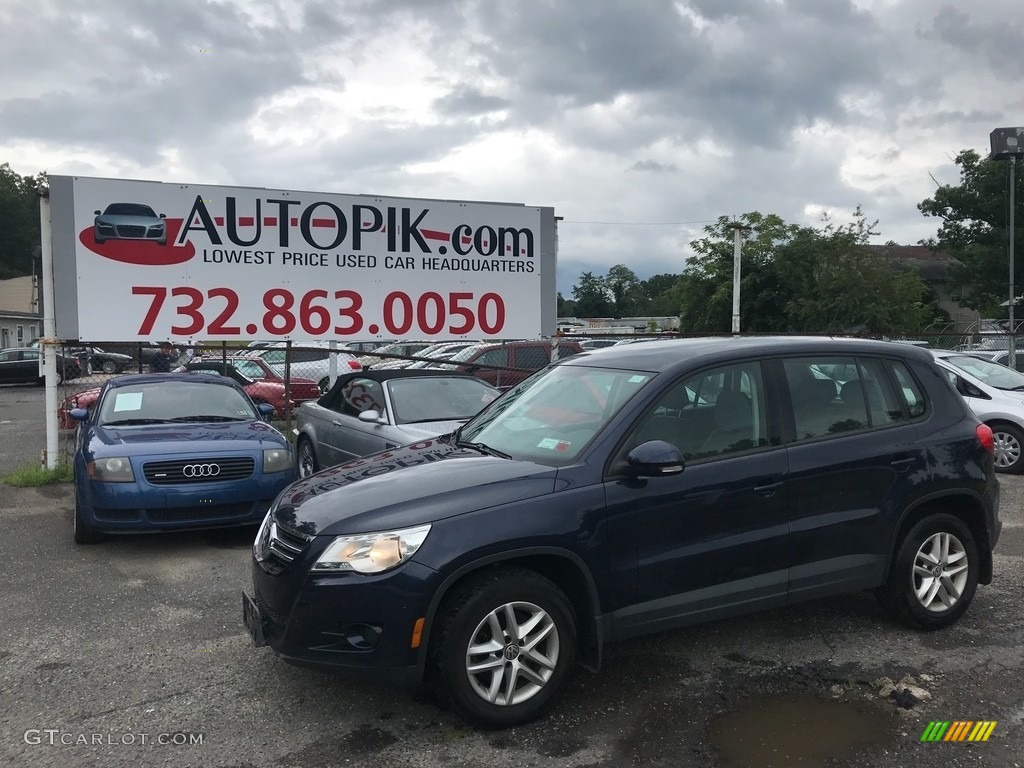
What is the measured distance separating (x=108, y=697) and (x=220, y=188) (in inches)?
315

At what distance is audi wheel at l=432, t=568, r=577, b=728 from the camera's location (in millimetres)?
3586

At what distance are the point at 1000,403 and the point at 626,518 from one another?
8.45m

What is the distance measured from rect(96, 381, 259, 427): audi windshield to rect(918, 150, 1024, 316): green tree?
3534 cm

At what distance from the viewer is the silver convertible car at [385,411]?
7961 mm

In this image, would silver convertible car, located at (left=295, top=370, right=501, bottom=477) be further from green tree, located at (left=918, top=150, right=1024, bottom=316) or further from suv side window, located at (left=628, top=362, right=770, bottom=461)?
green tree, located at (left=918, top=150, right=1024, bottom=316)

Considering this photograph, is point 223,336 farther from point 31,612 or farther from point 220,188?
point 31,612

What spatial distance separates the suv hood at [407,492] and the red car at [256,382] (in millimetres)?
9407

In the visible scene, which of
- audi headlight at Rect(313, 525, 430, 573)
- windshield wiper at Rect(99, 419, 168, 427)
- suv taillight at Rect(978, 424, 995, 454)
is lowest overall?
audi headlight at Rect(313, 525, 430, 573)

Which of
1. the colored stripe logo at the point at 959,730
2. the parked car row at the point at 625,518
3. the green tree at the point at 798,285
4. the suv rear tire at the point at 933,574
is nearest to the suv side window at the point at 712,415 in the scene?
the parked car row at the point at 625,518

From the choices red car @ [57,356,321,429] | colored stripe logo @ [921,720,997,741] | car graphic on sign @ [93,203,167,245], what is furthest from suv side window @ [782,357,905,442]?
red car @ [57,356,321,429]

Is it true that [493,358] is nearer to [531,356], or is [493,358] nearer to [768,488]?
[531,356]

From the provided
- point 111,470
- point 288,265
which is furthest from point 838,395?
point 288,265

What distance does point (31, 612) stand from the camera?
5406mm

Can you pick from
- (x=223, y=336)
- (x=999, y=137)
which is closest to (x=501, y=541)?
(x=223, y=336)
